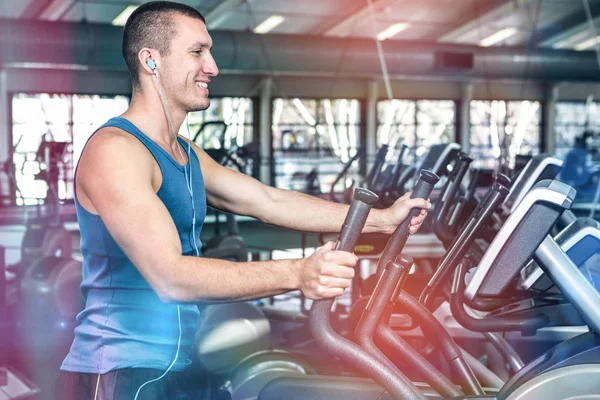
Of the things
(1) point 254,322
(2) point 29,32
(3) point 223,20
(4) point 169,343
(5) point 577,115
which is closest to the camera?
(4) point 169,343

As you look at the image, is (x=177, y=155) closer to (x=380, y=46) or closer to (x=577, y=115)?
(x=380, y=46)

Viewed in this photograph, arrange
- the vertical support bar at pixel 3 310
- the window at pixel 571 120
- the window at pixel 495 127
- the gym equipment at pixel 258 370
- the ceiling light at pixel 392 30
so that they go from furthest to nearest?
the window at pixel 571 120 < the window at pixel 495 127 < the ceiling light at pixel 392 30 < the vertical support bar at pixel 3 310 < the gym equipment at pixel 258 370

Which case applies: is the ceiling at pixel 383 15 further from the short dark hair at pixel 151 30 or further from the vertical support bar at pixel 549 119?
the short dark hair at pixel 151 30

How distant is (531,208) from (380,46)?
731cm

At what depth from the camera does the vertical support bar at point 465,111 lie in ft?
47.0

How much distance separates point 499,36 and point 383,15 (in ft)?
9.27

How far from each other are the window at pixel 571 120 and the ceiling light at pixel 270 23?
6627mm

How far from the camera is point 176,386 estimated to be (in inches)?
54.4

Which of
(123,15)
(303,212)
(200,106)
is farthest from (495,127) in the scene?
(200,106)

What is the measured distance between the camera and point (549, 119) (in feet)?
49.1

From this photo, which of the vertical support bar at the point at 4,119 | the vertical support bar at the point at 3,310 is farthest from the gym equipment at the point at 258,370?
the vertical support bar at the point at 4,119

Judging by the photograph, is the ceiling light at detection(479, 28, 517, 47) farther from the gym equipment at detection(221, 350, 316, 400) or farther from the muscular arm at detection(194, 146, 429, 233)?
the muscular arm at detection(194, 146, 429, 233)

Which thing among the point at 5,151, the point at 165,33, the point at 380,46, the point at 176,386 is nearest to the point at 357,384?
the point at 176,386

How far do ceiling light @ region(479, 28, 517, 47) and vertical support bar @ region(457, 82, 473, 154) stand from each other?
1.10 metres
